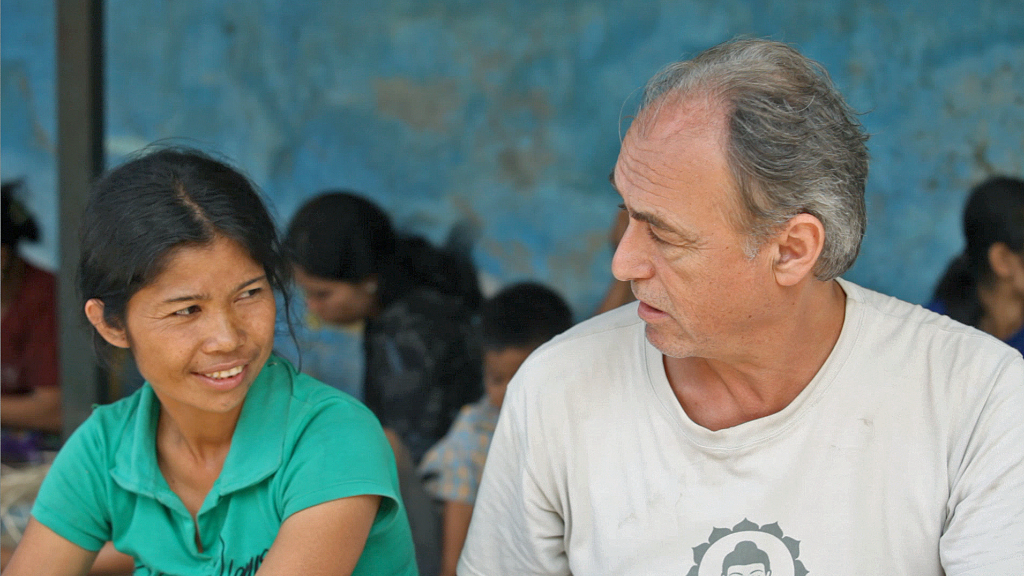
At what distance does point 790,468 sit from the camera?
1438mm

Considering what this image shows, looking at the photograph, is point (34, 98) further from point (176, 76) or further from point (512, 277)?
point (512, 277)

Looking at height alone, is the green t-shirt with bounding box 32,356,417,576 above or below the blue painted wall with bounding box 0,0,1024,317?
below

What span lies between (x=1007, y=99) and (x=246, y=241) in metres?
2.76

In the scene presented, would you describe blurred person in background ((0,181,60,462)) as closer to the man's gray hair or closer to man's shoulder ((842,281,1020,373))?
the man's gray hair

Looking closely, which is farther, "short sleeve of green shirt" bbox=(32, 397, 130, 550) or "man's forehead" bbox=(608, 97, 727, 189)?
"short sleeve of green shirt" bbox=(32, 397, 130, 550)

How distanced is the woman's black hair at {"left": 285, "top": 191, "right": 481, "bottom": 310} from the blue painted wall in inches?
3.7

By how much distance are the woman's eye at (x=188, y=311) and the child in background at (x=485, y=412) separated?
60.6 inches

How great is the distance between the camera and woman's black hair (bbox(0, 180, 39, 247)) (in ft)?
12.2

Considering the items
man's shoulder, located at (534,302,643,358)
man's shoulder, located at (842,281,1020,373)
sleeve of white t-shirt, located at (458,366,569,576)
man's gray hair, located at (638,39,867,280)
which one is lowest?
sleeve of white t-shirt, located at (458,366,569,576)

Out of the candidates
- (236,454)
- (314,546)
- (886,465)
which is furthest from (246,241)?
(886,465)

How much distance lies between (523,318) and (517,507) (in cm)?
163

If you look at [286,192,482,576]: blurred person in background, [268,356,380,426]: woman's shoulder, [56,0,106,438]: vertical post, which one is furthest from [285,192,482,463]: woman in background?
[268,356,380,426]: woman's shoulder

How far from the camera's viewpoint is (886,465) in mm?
1406

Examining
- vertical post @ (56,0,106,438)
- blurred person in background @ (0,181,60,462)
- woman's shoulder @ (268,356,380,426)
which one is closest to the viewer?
woman's shoulder @ (268,356,380,426)
